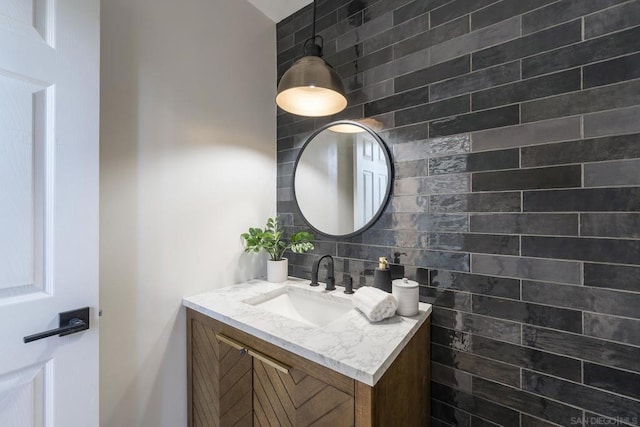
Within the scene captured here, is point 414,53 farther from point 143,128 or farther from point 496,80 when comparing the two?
point 143,128

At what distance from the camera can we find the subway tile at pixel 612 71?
91 centimetres

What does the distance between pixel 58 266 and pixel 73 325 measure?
0.19m

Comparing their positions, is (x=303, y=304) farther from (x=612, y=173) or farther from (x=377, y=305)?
(x=612, y=173)

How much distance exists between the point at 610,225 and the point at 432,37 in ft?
3.45

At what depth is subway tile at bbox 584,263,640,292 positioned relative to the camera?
0.91 metres

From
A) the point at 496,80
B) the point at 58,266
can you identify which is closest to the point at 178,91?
the point at 58,266

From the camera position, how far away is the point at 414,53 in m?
1.34

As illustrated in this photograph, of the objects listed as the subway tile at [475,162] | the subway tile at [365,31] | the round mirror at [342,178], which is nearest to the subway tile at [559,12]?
the subway tile at [475,162]

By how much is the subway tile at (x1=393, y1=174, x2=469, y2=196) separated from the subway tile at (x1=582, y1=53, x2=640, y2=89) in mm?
504

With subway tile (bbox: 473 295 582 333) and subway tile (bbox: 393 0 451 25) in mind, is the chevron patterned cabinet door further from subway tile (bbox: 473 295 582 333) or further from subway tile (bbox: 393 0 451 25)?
subway tile (bbox: 393 0 451 25)

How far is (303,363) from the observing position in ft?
3.07

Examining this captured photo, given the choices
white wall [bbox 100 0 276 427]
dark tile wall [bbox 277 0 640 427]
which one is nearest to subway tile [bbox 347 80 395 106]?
dark tile wall [bbox 277 0 640 427]

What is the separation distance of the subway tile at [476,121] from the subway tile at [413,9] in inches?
21.7

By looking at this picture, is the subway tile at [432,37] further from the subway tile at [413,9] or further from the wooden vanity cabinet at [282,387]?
the wooden vanity cabinet at [282,387]
